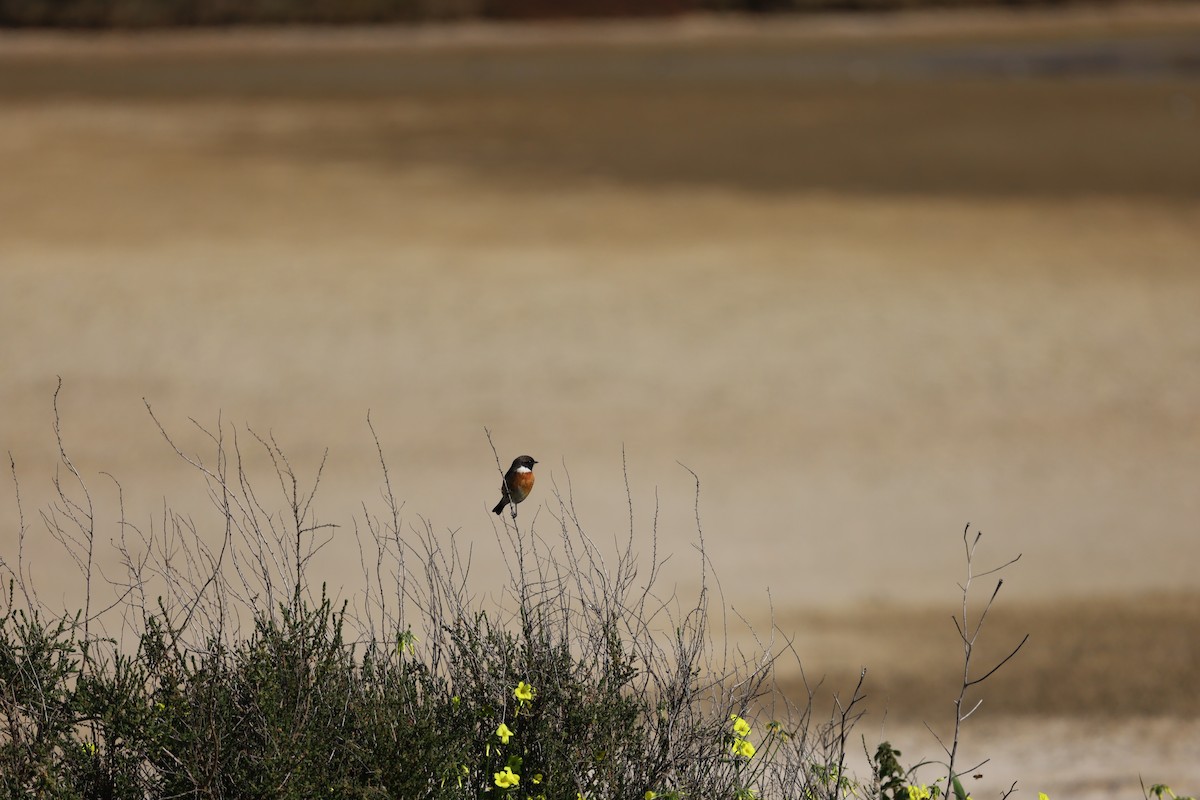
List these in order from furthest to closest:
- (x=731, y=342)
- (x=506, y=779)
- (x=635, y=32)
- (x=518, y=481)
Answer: (x=635, y=32)
(x=731, y=342)
(x=518, y=481)
(x=506, y=779)

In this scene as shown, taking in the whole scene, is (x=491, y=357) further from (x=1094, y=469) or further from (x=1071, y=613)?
(x=1071, y=613)

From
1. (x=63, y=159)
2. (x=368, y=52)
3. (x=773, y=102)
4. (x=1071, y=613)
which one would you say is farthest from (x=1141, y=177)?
(x=368, y=52)

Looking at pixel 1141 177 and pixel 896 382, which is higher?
pixel 1141 177

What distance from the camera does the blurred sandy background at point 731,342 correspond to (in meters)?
10.7

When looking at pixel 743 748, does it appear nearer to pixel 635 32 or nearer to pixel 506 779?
pixel 506 779

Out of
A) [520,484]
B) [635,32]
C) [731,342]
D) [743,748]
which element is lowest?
[743,748]

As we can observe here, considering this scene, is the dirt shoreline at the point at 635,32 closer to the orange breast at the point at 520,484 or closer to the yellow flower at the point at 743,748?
the orange breast at the point at 520,484

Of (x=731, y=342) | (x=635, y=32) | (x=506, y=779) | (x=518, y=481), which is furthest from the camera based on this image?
(x=635, y=32)

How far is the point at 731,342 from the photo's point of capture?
1592 cm

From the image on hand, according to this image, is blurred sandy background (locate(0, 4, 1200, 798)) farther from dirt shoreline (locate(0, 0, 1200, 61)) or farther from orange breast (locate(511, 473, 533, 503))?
dirt shoreline (locate(0, 0, 1200, 61))

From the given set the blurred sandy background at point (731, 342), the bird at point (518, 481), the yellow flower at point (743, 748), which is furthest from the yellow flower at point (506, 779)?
the blurred sandy background at point (731, 342)

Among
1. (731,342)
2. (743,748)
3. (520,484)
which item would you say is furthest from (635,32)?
Answer: (743,748)

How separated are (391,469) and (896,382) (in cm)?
508

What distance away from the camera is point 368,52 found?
Result: 3956 centimetres
